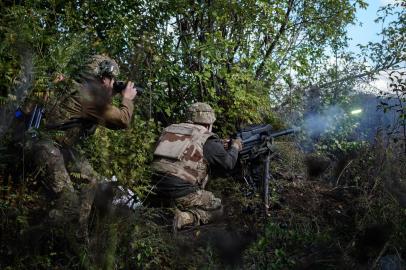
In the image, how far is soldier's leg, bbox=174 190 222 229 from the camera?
5688 millimetres

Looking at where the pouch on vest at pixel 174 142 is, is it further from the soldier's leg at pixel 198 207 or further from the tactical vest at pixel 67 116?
the tactical vest at pixel 67 116

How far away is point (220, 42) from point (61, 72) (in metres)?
3.27

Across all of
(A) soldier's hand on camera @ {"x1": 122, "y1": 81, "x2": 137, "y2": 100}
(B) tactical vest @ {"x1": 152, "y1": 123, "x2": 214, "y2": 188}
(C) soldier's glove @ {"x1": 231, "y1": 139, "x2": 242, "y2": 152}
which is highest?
(A) soldier's hand on camera @ {"x1": 122, "y1": 81, "x2": 137, "y2": 100}

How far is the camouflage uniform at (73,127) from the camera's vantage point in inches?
152

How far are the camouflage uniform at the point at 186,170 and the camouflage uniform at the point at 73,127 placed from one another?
139cm

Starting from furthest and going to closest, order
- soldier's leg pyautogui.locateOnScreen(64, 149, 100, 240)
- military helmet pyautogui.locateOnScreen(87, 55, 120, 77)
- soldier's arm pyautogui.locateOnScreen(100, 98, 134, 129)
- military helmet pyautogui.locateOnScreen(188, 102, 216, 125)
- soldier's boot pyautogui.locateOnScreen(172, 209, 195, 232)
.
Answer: military helmet pyautogui.locateOnScreen(188, 102, 216, 125) → soldier's boot pyautogui.locateOnScreen(172, 209, 195, 232) → military helmet pyautogui.locateOnScreen(87, 55, 120, 77) → soldier's arm pyautogui.locateOnScreen(100, 98, 134, 129) → soldier's leg pyautogui.locateOnScreen(64, 149, 100, 240)

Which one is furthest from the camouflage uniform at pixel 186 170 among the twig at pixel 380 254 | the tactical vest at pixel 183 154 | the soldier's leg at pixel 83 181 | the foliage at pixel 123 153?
the twig at pixel 380 254

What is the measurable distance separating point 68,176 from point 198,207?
2218mm

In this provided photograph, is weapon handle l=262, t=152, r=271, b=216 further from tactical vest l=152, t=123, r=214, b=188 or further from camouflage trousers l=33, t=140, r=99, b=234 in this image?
camouflage trousers l=33, t=140, r=99, b=234

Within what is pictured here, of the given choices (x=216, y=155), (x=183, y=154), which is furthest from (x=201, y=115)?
(x=183, y=154)

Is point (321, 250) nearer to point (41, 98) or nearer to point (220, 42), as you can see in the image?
point (41, 98)

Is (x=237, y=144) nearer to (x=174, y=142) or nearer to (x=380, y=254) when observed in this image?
(x=174, y=142)

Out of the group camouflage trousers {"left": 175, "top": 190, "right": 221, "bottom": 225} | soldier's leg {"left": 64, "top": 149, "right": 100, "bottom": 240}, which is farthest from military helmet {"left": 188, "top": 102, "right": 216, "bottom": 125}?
soldier's leg {"left": 64, "top": 149, "right": 100, "bottom": 240}

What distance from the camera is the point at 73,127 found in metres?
4.32
